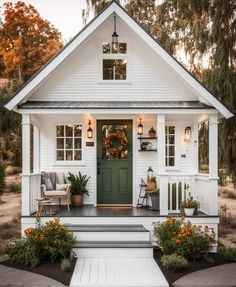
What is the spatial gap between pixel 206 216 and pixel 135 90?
3705 millimetres

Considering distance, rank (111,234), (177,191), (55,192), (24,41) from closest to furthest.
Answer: (111,234) < (177,191) < (55,192) < (24,41)

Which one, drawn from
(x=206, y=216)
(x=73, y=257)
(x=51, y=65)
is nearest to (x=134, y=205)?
(x=206, y=216)

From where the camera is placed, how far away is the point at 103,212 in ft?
36.4

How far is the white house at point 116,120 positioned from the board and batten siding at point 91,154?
0.03 metres

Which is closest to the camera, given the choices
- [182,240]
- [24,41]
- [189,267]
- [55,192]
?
[189,267]

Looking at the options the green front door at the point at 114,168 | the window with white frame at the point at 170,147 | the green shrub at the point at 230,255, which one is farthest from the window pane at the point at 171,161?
the green shrub at the point at 230,255

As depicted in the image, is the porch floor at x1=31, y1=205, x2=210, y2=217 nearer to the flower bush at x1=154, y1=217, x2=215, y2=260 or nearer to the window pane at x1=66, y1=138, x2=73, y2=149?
the flower bush at x1=154, y1=217, x2=215, y2=260

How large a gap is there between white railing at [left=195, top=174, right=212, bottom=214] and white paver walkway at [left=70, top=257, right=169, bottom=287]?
7.34 ft

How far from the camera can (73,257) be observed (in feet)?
30.1

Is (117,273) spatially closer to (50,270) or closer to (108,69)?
(50,270)

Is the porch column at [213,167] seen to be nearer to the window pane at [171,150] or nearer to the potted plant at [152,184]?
the potted plant at [152,184]

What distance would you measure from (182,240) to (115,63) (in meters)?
5.25

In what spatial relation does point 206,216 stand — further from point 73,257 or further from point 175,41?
point 175,41

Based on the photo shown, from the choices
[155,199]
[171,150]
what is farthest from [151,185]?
[171,150]
